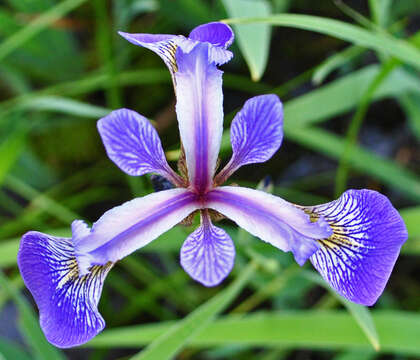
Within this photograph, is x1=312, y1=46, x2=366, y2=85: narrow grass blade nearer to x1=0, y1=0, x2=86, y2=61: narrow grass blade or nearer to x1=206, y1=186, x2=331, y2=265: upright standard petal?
x1=206, y1=186, x2=331, y2=265: upright standard petal

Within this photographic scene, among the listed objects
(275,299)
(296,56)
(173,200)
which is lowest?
(275,299)

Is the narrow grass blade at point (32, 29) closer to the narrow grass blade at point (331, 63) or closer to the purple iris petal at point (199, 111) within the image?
the narrow grass blade at point (331, 63)

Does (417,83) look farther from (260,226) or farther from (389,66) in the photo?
(260,226)

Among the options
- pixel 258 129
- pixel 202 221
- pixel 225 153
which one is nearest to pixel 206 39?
pixel 258 129

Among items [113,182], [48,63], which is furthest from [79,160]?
[48,63]

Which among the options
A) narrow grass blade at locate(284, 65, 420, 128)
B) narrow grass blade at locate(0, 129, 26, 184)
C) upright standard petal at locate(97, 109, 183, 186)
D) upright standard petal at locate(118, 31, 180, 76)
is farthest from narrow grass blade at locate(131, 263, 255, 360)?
narrow grass blade at locate(0, 129, 26, 184)
